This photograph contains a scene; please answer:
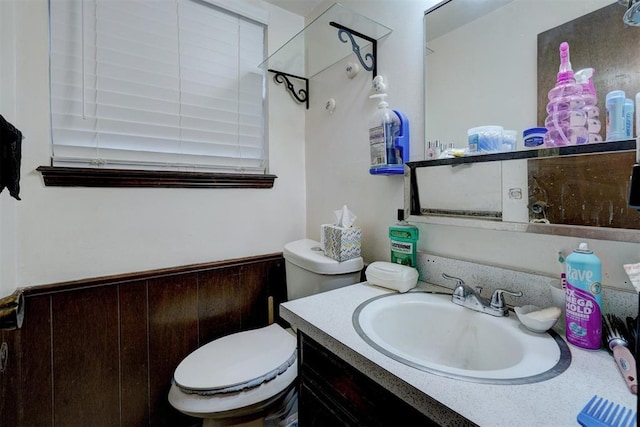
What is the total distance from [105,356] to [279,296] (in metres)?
0.77

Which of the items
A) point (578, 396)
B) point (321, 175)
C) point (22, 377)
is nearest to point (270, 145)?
point (321, 175)

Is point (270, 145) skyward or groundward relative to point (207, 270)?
skyward

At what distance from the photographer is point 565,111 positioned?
26.9 inches

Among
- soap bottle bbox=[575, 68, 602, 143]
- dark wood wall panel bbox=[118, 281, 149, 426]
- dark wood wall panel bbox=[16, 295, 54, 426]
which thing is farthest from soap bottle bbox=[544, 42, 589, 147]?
dark wood wall panel bbox=[16, 295, 54, 426]

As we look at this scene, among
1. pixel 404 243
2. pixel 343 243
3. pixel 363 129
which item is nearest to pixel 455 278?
pixel 404 243

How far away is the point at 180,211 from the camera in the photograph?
4.32 feet

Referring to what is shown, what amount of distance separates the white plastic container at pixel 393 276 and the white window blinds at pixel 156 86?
878 millimetres

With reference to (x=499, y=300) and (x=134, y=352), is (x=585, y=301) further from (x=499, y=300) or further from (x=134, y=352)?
(x=134, y=352)

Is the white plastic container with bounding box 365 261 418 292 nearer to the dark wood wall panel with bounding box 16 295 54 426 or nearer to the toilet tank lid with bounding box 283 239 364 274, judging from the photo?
the toilet tank lid with bounding box 283 239 364 274

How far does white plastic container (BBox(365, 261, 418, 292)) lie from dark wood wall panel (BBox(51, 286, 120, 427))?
3.39ft

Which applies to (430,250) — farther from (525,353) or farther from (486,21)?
(486,21)

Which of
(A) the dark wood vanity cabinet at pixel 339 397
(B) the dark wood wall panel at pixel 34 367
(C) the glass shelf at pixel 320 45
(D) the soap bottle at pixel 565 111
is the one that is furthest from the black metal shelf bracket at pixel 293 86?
(B) the dark wood wall panel at pixel 34 367

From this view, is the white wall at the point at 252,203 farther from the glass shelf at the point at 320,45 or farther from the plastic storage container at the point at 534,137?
the plastic storage container at the point at 534,137

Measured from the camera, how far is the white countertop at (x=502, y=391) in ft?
1.40
